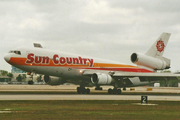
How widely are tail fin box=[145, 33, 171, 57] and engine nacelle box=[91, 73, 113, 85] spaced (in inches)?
471

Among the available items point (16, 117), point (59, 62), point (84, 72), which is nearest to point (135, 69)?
point (84, 72)

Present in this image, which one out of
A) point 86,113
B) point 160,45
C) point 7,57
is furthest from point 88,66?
point 86,113

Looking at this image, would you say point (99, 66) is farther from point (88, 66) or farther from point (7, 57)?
point (7, 57)

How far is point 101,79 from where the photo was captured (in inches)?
1767

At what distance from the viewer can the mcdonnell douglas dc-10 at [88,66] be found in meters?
42.0

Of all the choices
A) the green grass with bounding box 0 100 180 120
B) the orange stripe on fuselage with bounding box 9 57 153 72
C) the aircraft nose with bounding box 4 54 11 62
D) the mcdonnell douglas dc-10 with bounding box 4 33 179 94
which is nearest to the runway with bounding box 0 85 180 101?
the mcdonnell douglas dc-10 with bounding box 4 33 179 94

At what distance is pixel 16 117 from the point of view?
16.1m

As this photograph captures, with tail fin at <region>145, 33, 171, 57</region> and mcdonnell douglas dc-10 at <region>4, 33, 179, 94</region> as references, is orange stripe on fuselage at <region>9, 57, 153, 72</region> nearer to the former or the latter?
mcdonnell douglas dc-10 at <region>4, 33, 179, 94</region>

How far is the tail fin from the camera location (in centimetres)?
5456

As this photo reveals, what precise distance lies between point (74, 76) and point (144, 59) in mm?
14014

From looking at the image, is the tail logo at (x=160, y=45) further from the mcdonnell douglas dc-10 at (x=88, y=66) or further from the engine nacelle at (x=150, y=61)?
the engine nacelle at (x=150, y=61)

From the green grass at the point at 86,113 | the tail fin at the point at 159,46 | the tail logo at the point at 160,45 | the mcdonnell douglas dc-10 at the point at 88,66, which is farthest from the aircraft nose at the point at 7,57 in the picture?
the tail logo at the point at 160,45

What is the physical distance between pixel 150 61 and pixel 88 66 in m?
12.6

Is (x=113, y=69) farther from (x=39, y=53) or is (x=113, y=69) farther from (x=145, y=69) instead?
(x=39, y=53)
